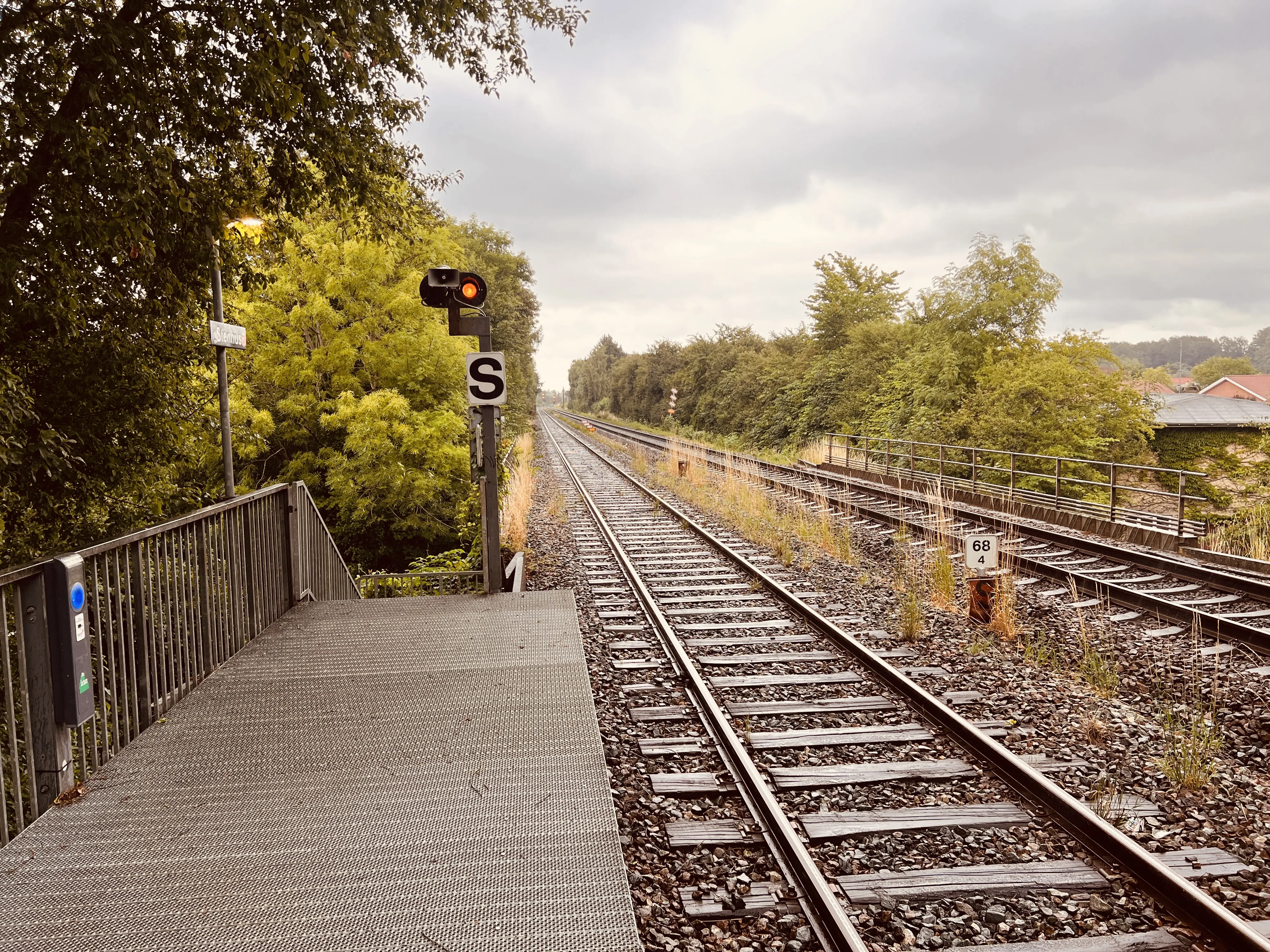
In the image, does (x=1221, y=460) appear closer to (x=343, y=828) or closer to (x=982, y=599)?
(x=982, y=599)

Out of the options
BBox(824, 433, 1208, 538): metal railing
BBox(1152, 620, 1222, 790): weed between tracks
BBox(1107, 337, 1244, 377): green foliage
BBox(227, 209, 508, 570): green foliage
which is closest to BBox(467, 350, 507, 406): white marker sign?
BBox(1152, 620, 1222, 790): weed between tracks

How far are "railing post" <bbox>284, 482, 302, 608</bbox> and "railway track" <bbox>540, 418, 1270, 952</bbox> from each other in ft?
9.69

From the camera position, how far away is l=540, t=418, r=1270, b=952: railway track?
312cm

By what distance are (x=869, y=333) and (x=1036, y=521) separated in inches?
684

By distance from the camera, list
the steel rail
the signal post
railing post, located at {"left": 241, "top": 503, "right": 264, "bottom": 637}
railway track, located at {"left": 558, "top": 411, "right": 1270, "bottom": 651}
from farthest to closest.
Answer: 1. the signal post
2. railway track, located at {"left": 558, "top": 411, "right": 1270, "bottom": 651}
3. railing post, located at {"left": 241, "top": 503, "right": 264, "bottom": 637}
4. the steel rail

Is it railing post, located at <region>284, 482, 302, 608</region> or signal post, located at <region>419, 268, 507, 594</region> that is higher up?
signal post, located at <region>419, 268, 507, 594</region>

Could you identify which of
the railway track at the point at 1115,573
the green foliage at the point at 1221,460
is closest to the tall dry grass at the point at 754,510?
the railway track at the point at 1115,573

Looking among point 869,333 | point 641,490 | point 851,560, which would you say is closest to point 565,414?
point 869,333

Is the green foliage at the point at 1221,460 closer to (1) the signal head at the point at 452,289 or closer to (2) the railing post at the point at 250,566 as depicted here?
(1) the signal head at the point at 452,289

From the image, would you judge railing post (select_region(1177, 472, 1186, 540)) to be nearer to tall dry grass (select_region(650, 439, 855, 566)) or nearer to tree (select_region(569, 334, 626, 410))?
tall dry grass (select_region(650, 439, 855, 566))

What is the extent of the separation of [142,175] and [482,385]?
10.3ft

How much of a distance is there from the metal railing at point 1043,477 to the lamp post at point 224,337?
10.2 m

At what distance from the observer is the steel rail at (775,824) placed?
9.43 feet

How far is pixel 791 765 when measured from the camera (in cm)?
444
